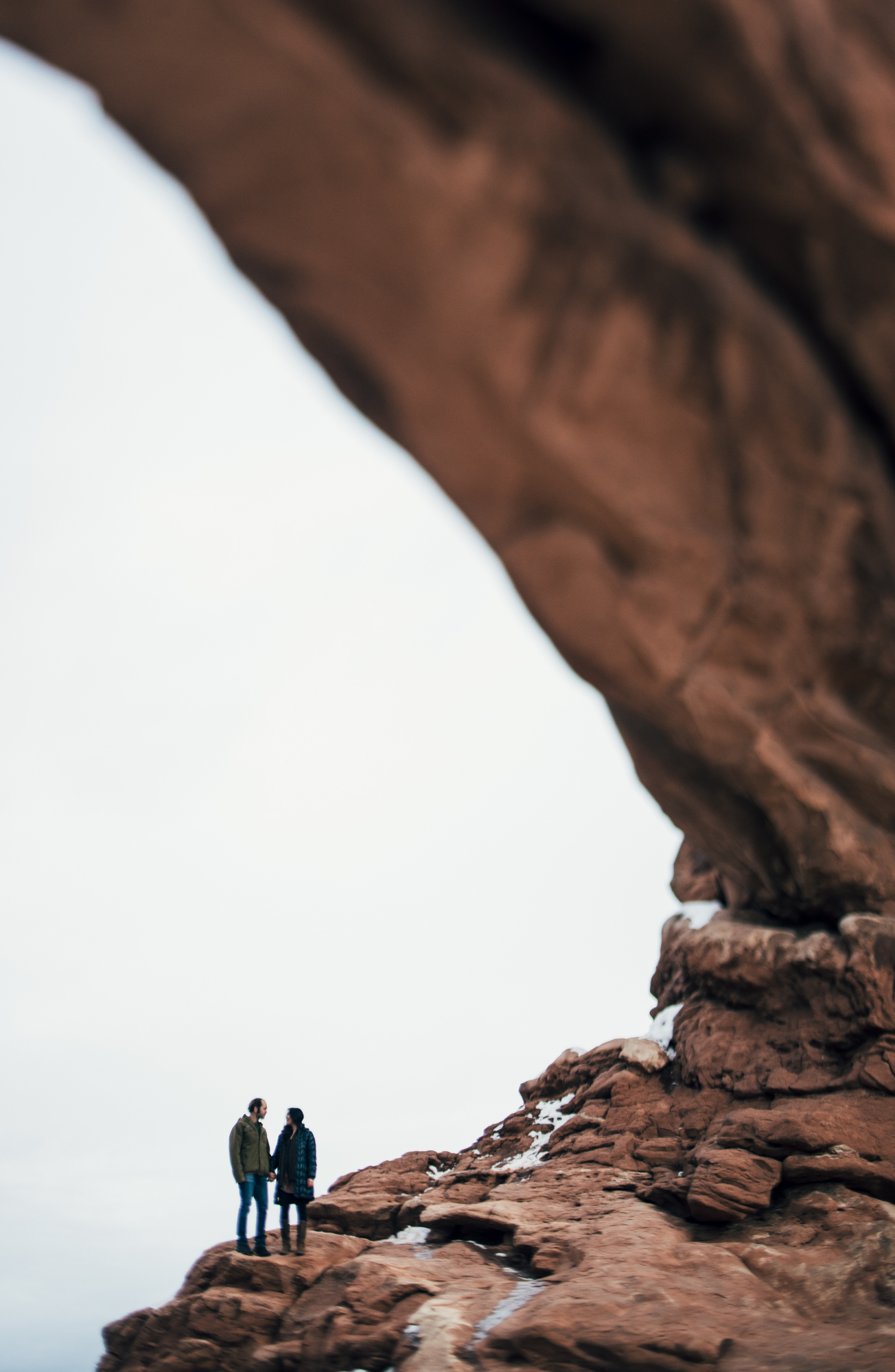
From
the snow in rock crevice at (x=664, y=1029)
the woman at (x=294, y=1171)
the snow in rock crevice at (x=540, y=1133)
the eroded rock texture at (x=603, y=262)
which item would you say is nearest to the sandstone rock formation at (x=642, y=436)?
the eroded rock texture at (x=603, y=262)

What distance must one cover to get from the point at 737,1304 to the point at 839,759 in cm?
489

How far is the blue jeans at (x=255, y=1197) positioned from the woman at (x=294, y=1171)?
15cm

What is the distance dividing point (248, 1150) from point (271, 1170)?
457 millimetres

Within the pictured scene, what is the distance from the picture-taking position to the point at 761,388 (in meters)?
5.77

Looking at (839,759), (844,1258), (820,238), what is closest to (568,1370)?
(844,1258)

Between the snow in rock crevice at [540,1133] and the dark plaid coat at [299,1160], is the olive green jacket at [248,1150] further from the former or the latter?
the snow in rock crevice at [540,1133]

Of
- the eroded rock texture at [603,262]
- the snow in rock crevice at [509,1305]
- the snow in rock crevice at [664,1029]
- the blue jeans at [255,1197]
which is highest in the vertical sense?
the eroded rock texture at [603,262]

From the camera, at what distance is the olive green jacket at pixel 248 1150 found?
9828 millimetres

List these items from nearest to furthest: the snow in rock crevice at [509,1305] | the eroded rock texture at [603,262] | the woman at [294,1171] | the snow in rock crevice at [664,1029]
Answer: the eroded rock texture at [603,262]
the snow in rock crevice at [509,1305]
the woman at [294,1171]
the snow in rock crevice at [664,1029]

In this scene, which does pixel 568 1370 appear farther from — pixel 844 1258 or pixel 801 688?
pixel 801 688

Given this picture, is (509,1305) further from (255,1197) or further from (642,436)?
(642,436)

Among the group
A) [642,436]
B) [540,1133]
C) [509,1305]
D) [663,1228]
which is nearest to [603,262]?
[642,436]

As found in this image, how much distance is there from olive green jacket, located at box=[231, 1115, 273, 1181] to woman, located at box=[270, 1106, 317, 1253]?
0.19 metres

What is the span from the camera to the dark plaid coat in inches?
386
